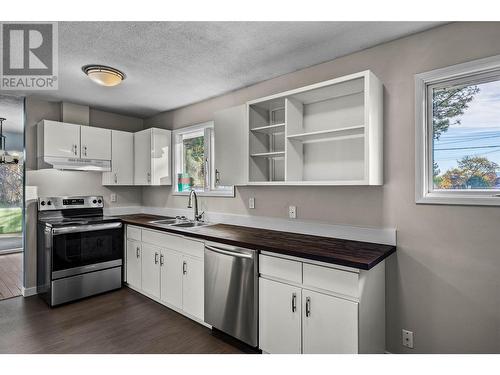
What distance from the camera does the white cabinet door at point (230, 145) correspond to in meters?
2.75

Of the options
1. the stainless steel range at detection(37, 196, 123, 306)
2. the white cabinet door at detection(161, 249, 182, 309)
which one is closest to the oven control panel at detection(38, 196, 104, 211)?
the stainless steel range at detection(37, 196, 123, 306)

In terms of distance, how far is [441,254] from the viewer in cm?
188

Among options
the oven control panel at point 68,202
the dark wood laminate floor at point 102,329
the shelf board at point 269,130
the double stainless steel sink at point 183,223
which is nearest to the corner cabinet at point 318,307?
the dark wood laminate floor at point 102,329

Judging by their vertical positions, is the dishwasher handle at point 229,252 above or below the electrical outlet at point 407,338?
above

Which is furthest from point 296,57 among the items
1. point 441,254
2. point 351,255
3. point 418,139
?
point 441,254

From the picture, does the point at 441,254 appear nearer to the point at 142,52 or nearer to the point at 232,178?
the point at 232,178

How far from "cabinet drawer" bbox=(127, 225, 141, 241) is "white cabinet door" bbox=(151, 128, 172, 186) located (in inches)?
28.2

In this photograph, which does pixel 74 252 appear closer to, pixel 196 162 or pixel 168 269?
pixel 168 269

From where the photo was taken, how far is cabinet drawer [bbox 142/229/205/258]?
8.64ft

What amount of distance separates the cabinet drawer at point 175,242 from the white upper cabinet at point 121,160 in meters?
1.11

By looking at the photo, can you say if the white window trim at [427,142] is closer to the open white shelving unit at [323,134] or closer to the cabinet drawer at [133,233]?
the open white shelving unit at [323,134]

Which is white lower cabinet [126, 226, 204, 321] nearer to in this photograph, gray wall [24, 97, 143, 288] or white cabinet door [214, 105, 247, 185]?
white cabinet door [214, 105, 247, 185]

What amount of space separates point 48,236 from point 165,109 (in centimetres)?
222

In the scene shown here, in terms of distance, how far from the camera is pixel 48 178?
3586 millimetres
